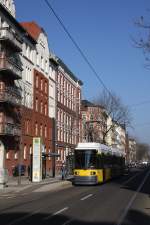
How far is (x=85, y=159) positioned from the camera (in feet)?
119

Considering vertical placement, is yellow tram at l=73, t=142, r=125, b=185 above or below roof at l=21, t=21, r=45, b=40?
below

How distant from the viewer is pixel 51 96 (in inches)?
2741

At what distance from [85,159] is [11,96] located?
45.3ft

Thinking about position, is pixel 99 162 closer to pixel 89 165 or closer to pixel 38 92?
pixel 89 165

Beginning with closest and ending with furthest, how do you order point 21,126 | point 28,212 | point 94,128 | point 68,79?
point 28,212, point 21,126, point 68,79, point 94,128

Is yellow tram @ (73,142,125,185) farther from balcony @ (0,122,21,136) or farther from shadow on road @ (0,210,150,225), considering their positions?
shadow on road @ (0,210,150,225)

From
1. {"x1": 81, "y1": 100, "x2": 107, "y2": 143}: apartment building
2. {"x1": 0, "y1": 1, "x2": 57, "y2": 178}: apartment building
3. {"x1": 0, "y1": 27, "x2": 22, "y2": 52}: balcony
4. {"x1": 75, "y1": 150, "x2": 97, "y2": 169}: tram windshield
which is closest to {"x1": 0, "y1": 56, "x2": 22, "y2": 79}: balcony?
{"x1": 0, "y1": 1, "x2": 57, "y2": 178}: apartment building

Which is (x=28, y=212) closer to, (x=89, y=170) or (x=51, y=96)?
(x=89, y=170)

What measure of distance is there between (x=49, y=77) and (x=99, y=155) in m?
32.6

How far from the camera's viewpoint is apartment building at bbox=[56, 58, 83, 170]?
74.5 meters

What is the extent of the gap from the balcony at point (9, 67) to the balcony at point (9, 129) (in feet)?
16.2

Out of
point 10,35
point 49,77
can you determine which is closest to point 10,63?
point 10,35

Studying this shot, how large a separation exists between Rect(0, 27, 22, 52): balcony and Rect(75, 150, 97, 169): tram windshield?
14928 mm

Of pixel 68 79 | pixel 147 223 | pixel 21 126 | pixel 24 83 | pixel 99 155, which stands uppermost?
pixel 68 79
